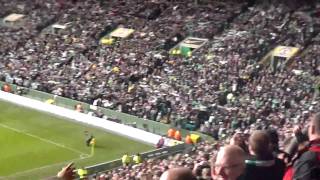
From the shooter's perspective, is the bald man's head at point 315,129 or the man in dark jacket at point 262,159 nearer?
the bald man's head at point 315,129

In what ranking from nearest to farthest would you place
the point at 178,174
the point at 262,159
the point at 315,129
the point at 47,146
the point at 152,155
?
the point at 178,174 → the point at 315,129 → the point at 262,159 → the point at 152,155 → the point at 47,146

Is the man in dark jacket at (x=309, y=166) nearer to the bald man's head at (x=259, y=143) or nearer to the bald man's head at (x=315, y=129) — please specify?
the bald man's head at (x=315, y=129)

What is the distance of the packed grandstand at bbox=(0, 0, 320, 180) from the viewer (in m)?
26.7

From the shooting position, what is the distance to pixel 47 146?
88.1 feet

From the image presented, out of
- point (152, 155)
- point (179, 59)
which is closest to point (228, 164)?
point (152, 155)

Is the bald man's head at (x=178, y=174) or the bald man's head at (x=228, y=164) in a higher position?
the bald man's head at (x=178, y=174)

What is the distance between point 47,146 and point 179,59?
10951 millimetres

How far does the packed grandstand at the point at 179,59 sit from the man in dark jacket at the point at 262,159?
11.9m

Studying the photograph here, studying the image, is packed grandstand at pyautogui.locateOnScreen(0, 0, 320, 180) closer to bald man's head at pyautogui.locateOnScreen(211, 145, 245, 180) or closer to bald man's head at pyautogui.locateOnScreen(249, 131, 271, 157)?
bald man's head at pyautogui.locateOnScreen(249, 131, 271, 157)

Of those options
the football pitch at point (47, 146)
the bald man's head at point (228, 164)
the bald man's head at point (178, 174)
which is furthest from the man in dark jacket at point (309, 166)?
the football pitch at point (47, 146)

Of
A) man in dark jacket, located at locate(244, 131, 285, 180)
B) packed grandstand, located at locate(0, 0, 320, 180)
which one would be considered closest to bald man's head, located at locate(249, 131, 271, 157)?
man in dark jacket, located at locate(244, 131, 285, 180)

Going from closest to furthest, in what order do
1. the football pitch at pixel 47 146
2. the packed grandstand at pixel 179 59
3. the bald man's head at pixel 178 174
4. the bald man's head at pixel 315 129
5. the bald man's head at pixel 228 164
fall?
1. the bald man's head at pixel 178 174
2. the bald man's head at pixel 228 164
3. the bald man's head at pixel 315 129
4. the football pitch at pixel 47 146
5. the packed grandstand at pixel 179 59

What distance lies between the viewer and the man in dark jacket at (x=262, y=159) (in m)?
5.03

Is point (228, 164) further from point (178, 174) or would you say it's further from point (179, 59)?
point (179, 59)
